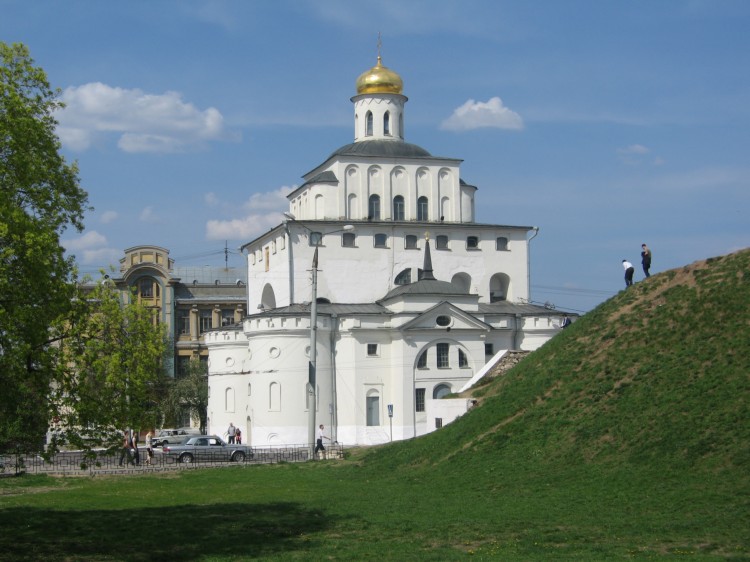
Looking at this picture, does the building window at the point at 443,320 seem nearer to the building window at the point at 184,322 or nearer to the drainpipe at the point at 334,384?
the drainpipe at the point at 334,384

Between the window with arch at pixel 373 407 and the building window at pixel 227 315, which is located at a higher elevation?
the building window at pixel 227 315

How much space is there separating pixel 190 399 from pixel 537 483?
5028 cm

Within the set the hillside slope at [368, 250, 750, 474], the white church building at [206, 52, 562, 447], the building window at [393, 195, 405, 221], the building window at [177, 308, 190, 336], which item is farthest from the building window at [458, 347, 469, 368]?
the building window at [177, 308, 190, 336]

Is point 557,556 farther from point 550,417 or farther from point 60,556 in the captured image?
point 550,417

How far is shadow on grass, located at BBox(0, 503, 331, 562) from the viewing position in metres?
17.2

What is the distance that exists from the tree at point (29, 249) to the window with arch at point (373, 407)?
3852 cm

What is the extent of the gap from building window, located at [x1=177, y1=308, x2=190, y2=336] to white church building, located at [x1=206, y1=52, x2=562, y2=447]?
43.2 feet

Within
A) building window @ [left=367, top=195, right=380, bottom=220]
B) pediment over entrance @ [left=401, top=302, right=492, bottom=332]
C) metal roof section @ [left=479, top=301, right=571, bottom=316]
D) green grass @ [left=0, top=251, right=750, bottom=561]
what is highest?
building window @ [left=367, top=195, right=380, bottom=220]

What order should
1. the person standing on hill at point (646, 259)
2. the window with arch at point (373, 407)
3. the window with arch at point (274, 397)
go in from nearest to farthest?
the person standing on hill at point (646, 259)
the window with arch at point (274, 397)
the window with arch at point (373, 407)

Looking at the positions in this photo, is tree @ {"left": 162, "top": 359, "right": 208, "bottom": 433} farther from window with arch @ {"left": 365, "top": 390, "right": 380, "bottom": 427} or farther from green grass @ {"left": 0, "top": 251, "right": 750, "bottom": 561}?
green grass @ {"left": 0, "top": 251, "right": 750, "bottom": 561}

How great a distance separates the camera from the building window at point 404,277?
205ft

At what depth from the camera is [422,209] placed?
6525cm

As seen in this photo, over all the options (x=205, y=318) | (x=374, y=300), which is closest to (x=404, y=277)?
(x=374, y=300)

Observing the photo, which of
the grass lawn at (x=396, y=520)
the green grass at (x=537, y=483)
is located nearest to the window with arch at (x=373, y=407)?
the green grass at (x=537, y=483)
